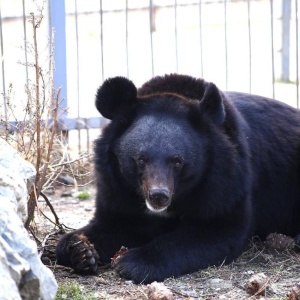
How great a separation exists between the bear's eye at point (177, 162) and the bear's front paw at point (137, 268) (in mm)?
649

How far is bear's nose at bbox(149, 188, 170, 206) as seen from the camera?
5.57m

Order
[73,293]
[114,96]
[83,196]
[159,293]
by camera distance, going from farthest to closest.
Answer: [83,196], [114,96], [73,293], [159,293]

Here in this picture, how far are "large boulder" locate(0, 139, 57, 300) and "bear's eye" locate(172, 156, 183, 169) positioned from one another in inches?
52.4

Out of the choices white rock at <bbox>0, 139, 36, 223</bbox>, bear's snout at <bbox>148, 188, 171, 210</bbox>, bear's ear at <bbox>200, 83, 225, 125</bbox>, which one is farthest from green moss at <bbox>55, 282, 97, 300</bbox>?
bear's ear at <bbox>200, 83, 225, 125</bbox>

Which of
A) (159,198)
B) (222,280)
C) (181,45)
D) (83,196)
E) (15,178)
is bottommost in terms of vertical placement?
(83,196)

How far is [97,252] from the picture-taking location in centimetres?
616

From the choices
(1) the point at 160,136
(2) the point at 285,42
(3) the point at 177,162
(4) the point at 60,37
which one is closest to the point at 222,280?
(3) the point at 177,162

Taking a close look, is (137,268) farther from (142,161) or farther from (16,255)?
(16,255)

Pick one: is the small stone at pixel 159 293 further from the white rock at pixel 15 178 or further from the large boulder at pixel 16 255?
the white rock at pixel 15 178

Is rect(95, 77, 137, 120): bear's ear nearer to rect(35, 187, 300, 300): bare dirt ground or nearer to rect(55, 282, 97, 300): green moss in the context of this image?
rect(35, 187, 300, 300): bare dirt ground

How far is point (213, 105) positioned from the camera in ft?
19.8

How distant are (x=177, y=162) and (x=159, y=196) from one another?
0.35m

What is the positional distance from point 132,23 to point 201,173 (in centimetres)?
1216

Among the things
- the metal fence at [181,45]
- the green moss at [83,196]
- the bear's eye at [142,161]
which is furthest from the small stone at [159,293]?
the metal fence at [181,45]
